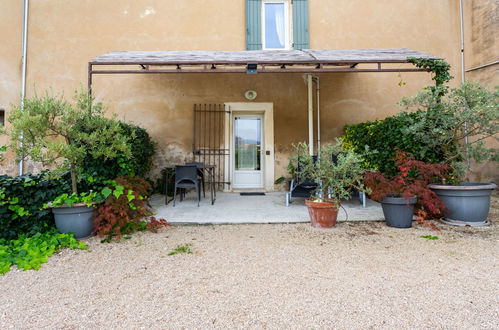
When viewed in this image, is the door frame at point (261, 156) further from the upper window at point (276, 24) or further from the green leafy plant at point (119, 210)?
the green leafy plant at point (119, 210)

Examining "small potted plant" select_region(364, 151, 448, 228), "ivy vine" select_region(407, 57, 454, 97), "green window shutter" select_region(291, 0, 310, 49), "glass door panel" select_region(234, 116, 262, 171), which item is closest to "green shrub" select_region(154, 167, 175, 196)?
"glass door panel" select_region(234, 116, 262, 171)

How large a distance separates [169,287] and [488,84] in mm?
7172

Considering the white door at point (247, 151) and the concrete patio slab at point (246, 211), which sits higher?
the white door at point (247, 151)

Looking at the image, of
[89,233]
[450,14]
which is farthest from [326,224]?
[450,14]

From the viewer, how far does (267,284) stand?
5.98 feet

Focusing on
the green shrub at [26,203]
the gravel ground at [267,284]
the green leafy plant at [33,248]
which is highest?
the green shrub at [26,203]

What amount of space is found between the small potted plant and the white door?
285 centimetres

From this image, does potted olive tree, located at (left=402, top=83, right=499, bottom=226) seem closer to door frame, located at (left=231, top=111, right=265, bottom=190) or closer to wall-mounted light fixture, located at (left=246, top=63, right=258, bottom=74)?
wall-mounted light fixture, located at (left=246, top=63, right=258, bottom=74)

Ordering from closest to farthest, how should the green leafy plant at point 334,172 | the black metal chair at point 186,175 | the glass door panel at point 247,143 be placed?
the green leafy plant at point 334,172 → the black metal chair at point 186,175 → the glass door panel at point 247,143

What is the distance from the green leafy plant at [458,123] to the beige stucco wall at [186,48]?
7.30ft

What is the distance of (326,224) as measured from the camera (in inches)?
Result: 124

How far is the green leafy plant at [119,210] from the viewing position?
280 cm

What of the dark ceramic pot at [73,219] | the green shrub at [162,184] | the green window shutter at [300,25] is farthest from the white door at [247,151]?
the dark ceramic pot at [73,219]

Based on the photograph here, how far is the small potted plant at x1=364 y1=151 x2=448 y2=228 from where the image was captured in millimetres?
3107
